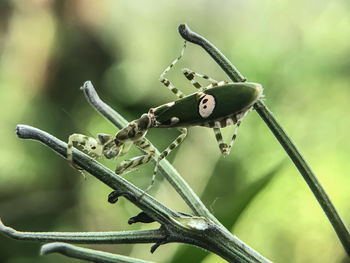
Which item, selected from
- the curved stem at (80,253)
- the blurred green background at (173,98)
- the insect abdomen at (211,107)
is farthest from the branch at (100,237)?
the blurred green background at (173,98)

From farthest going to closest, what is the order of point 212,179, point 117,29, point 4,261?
point 117,29, point 4,261, point 212,179

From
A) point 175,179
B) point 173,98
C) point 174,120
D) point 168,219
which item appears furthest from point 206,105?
point 173,98

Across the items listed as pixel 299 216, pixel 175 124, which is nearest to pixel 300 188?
pixel 299 216

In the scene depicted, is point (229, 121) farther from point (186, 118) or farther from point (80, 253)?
point (80, 253)

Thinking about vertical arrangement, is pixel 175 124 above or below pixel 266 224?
above

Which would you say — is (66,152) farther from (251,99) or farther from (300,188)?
(300,188)

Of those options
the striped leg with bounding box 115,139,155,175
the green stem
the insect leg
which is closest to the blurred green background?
the insect leg

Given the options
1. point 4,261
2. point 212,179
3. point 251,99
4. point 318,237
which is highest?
point 251,99
